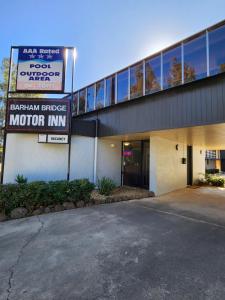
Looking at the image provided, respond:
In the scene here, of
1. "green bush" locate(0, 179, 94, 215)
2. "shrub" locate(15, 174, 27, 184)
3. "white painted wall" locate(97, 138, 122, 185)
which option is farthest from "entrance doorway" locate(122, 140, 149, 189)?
"shrub" locate(15, 174, 27, 184)

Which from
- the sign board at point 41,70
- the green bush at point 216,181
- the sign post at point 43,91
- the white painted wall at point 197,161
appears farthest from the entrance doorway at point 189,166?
the sign board at point 41,70

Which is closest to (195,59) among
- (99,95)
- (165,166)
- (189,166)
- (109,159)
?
(165,166)

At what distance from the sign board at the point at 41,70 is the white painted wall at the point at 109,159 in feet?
11.3

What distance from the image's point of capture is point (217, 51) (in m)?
5.66

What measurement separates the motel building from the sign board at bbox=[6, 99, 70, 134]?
47 centimetres

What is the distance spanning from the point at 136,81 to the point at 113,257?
22.2ft

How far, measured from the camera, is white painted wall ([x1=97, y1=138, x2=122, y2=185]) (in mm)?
9789

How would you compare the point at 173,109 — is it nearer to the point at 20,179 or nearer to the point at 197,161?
the point at 20,179

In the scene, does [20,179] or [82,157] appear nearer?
[20,179]

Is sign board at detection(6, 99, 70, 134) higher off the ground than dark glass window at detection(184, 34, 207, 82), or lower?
lower

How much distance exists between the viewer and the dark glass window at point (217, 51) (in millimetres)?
5547

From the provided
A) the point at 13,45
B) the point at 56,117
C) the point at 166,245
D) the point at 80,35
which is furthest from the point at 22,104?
the point at 166,245

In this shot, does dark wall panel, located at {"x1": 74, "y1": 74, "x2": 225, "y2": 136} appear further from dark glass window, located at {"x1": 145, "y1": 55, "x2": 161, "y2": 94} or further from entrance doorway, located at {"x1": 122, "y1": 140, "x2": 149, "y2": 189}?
entrance doorway, located at {"x1": 122, "y1": 140, "x2": 149, "y2": 189}

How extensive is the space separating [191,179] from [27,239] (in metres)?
11.2
